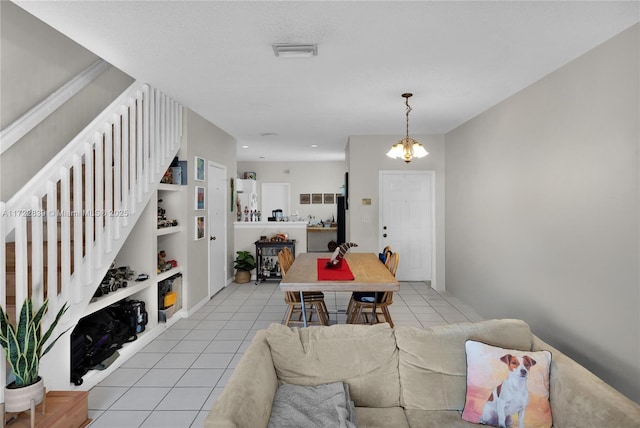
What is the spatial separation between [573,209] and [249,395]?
104 inches

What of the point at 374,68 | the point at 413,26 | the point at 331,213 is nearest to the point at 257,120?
the point at 374,68

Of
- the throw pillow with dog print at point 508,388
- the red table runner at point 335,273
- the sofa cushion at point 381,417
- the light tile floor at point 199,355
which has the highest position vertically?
the red table runner at point 335,273

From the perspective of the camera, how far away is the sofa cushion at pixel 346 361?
175cm

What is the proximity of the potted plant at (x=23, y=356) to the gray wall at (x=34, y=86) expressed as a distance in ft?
4.34

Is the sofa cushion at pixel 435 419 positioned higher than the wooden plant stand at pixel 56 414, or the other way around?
the sofa cushion at pixel 435 419

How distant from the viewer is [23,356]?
1812 millimetres

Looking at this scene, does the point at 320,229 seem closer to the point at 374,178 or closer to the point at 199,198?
the point at 374,178

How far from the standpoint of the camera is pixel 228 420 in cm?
119

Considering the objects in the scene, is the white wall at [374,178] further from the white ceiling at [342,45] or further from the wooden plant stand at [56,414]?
the wooden plant stand at [56,414]

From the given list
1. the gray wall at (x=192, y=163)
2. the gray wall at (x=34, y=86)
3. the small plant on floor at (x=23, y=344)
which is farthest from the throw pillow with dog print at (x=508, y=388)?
the gray wall at (x=34, y=86)

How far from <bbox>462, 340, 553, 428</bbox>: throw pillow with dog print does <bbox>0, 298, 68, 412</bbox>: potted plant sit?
2.37 m

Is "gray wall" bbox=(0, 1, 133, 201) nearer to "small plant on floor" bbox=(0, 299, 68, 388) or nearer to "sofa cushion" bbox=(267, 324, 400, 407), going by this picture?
"small plant on floor" bbox=(0, 299, 68, 388)

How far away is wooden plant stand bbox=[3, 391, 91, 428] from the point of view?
1803 mm

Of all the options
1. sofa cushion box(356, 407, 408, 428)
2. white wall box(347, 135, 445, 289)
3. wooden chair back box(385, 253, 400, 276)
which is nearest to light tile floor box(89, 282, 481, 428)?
wooden chair back box(385, 253, 400, 276)
